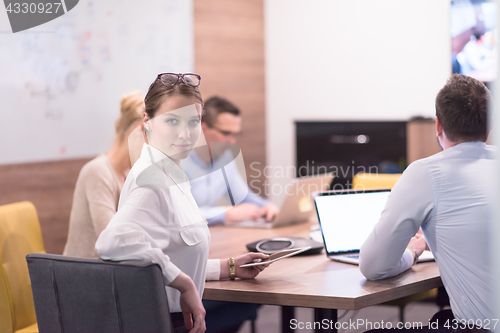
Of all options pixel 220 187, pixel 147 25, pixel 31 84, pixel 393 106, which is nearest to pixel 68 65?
pixel 31 84

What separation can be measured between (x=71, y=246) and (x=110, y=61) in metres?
1.57

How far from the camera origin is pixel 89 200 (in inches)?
85.5

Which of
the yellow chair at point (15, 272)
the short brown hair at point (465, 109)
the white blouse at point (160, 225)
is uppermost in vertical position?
the short brown hair at point (465, 109)

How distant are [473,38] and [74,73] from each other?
310 centimetres

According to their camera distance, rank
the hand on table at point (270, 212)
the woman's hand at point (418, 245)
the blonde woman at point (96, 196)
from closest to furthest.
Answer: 1. the woman's hand at point (418, 245)
2. the blonde woman at point (96, 196)
3. the hand on table at point (270, 212)

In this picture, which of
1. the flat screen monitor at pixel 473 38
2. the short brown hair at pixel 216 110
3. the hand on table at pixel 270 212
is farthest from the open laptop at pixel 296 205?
the flat screen monitor at pixel 473 38

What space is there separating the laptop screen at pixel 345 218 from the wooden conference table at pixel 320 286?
0.09 metres

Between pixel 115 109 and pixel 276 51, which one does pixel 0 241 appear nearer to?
pixel 115 109

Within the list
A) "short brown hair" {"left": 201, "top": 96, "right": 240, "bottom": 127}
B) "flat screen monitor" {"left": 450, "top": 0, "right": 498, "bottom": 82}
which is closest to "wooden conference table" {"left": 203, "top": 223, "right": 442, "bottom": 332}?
"short brown hair" {"left": 201, "top": 96, "right": 240, "bottom": 127}

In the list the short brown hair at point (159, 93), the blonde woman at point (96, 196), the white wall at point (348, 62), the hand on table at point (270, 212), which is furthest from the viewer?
the white wall at point (348, 62)

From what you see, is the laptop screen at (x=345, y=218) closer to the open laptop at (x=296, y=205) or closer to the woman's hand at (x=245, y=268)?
the woman's hand at (x=245, y=268)

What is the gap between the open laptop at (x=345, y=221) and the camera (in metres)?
1.94

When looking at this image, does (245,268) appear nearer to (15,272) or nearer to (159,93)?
(159,93)

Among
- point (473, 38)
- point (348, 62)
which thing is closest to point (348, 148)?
point (348, 62)
